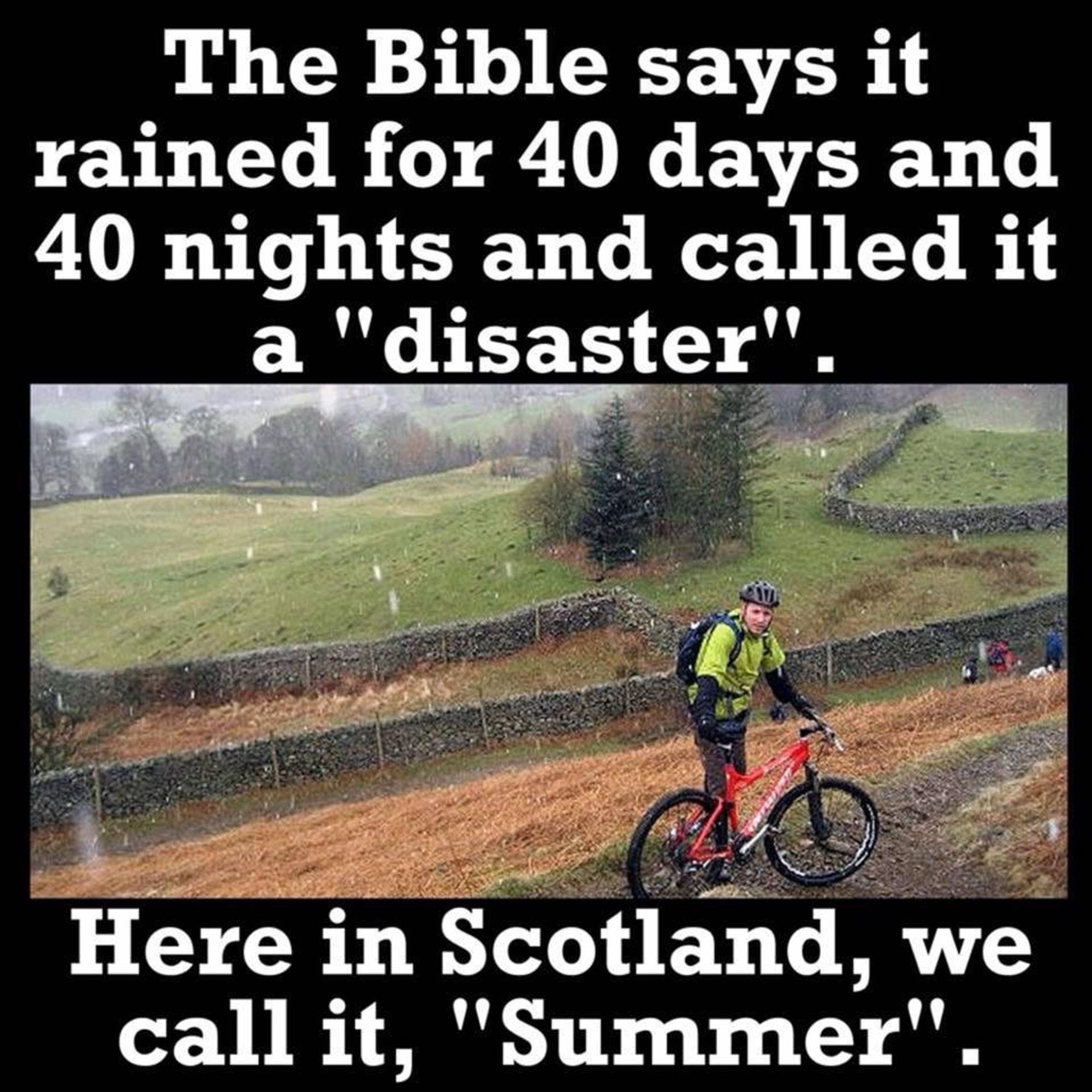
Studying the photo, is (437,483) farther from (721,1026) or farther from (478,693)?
(721,1026)

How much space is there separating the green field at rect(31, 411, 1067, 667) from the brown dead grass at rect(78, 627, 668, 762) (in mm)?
3624

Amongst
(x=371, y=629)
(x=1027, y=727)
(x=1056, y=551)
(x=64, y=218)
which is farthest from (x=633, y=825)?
(x=1056, y=551)

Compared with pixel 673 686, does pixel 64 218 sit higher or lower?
higher

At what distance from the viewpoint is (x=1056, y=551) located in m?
38.1

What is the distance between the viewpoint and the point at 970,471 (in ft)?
163

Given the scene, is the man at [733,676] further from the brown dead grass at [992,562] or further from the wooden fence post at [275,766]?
the brown dead grass at [992,562]

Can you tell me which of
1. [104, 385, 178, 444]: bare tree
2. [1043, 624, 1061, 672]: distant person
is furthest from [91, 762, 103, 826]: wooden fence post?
[104, 385, 178, 444]: bare tree

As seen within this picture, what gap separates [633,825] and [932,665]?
2135cm

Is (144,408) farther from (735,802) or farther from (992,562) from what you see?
(735,802)

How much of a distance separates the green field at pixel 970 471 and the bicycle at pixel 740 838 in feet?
116

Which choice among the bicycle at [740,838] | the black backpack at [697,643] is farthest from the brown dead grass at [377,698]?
the black backpack at [697,643]

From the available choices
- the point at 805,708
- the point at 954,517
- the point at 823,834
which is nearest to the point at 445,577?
the point at 954,517

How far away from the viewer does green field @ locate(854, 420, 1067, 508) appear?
1748 inches

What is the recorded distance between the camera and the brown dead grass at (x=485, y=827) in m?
12.5
